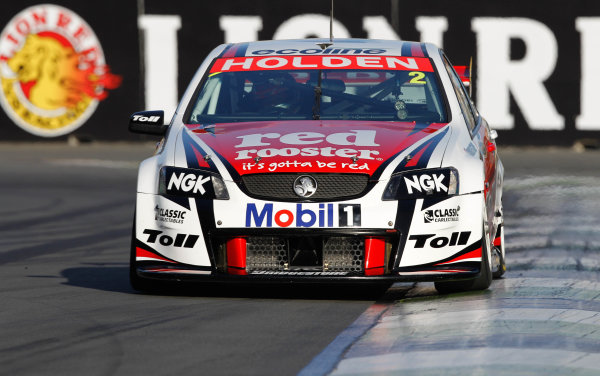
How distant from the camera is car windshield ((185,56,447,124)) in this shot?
9.41 metres

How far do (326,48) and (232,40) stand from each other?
1456 centimetres

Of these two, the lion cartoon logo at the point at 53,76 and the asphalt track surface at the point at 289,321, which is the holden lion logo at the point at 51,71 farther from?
the asphalt track surface at the point at 289,321

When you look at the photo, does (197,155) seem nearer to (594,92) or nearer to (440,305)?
(440,305)

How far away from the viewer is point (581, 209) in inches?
589

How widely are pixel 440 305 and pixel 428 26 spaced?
16163mm

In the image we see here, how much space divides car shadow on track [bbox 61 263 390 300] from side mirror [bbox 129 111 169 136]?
0.92 metres

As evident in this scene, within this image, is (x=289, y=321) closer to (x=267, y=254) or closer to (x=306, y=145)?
(x=267, y=254)

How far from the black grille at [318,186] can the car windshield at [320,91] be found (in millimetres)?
1035

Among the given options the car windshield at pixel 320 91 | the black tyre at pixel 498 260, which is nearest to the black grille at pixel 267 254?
the car windshield at pixel 320 91

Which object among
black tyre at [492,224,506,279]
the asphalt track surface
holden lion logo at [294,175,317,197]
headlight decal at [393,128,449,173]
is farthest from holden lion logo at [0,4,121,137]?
holden lion logo at [294,175,317,197]

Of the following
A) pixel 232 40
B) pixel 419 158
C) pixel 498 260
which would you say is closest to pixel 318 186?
pixel 419 158

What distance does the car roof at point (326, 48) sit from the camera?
10.0 m

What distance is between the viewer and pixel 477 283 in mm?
8820

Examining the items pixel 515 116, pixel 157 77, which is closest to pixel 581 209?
pixel 515 116
